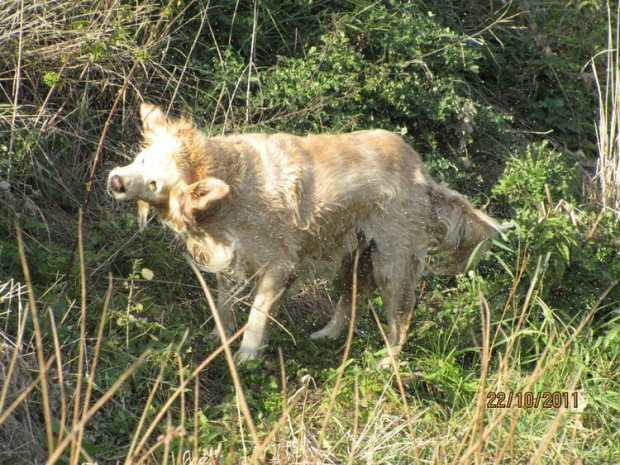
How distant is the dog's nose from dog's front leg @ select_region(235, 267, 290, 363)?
104 cm

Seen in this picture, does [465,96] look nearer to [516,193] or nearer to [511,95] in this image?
[511,95]

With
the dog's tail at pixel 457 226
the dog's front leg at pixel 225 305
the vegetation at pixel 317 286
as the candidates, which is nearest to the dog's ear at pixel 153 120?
the vegetation at pixel 317 286

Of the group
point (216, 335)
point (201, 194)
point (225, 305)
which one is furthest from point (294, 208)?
point (216, 335)

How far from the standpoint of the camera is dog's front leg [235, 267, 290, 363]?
5.36 m

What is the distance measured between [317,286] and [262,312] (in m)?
1.35

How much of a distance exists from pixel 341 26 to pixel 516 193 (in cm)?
218

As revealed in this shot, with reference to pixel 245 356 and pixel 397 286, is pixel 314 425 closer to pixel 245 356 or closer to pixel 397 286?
pixel 245 356

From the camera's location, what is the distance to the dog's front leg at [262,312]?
17.6ft

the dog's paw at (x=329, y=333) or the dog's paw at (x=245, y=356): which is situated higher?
the dog's paw at (x=245, y=356)

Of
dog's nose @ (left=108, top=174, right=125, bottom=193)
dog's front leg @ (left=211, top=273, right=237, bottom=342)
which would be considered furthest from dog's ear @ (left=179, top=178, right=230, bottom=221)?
dog's front leg @ (left=211, top=273, right=237, bottom=342)

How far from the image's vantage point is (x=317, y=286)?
6.62 meters

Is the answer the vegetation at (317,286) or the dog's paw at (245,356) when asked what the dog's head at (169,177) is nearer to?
the vegetation at (317,286)

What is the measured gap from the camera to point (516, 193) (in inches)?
258

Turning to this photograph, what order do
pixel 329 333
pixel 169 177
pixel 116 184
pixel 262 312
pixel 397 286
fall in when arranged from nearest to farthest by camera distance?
pixel 116 184 → pixel 169 177 → pixel 262 312 → pixel 397 286 → pixel 329 333
